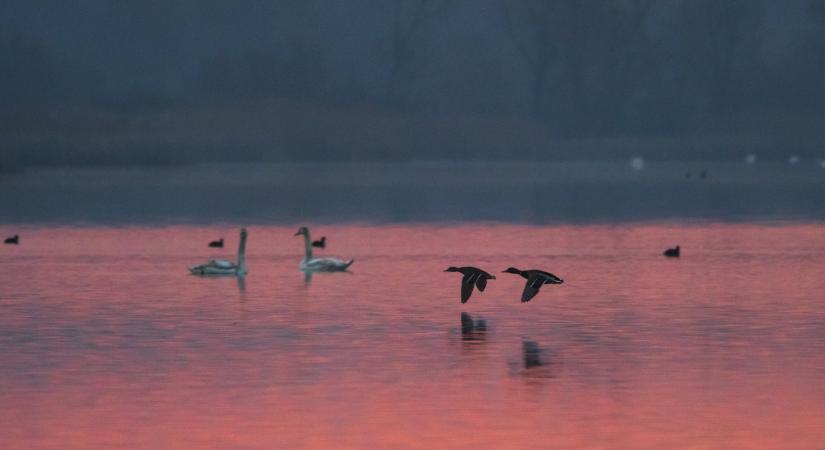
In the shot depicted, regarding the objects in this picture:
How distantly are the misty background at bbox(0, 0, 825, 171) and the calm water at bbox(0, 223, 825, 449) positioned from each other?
69289 mm

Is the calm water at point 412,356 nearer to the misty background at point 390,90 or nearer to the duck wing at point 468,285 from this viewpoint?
the duck wing at point 468,285

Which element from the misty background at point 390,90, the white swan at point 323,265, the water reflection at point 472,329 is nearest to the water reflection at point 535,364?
the water reflection at point 472,329

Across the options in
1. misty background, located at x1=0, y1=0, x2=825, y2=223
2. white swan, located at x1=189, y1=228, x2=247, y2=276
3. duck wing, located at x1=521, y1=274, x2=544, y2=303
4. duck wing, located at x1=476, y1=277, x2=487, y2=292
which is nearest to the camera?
duck wing, located at x1=521, y1=274, x2=544, y2=303

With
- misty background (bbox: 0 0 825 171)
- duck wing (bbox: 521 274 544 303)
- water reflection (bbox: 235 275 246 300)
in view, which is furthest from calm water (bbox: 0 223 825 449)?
misty background (bbox: 0 0 825 171)

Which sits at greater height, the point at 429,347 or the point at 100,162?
the point at 100,162

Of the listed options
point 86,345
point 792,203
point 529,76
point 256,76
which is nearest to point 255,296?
point 86,345

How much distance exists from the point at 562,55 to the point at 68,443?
441ft

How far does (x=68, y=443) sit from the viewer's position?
55.6 ft

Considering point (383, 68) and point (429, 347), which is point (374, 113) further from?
point (429, 347)

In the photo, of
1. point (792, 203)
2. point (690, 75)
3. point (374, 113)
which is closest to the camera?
point (792, 203)

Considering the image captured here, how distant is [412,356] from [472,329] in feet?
10.2

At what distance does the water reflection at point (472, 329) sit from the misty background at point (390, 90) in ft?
249

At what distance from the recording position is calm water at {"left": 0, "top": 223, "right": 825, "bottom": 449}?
57.7 ft

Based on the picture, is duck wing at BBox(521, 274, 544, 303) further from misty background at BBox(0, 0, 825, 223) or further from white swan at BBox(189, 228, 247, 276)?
misty background at BBox(0, 0, 825, 223)
